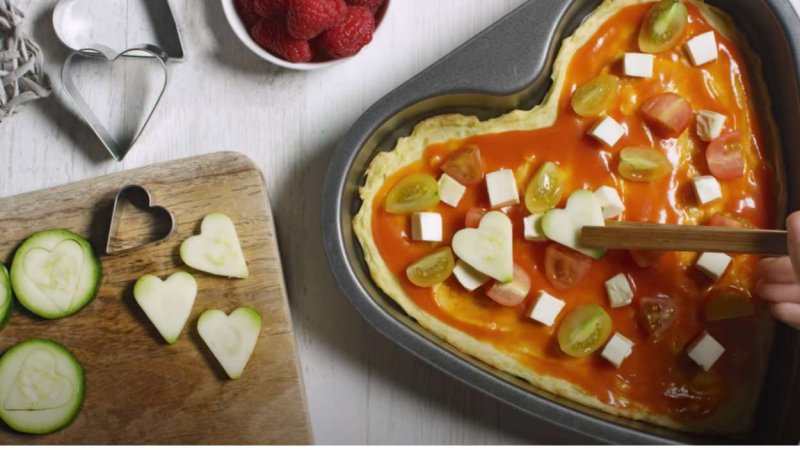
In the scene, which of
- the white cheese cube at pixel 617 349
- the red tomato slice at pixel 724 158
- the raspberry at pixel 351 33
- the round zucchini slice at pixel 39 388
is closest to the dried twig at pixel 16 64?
the round zucchini slice at pixel 39 388

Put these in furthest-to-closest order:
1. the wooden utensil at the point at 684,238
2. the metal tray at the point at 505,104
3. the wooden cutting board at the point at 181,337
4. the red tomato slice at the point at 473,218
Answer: the wooden cutting board at the point at 181,337
the red tomato slice at the point at 473,218
the metal tray at the point at 505,104
the wooden utensil at the point at 684,238

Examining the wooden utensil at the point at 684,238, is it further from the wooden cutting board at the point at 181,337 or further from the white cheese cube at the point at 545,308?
the wooden cutting board at the point at 181,337

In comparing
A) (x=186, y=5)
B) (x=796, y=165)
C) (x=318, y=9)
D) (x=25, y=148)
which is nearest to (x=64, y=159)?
(x=25, y=148)

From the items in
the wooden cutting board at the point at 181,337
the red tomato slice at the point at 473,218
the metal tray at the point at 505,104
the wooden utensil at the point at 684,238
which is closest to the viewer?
the wooden utensil at the point at 684,238

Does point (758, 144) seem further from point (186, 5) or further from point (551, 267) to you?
point (186, 5)

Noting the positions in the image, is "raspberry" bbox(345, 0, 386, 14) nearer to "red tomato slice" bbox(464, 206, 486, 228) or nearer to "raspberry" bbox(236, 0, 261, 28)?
"raspberry" bbox(236, 0, 261, 28)

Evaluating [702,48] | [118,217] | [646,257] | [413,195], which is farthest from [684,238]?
[118,217]

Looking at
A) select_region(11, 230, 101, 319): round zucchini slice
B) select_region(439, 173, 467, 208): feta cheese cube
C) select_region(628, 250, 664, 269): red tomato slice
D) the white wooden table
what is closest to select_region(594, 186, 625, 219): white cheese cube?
select_region(628, 250, 664, 269): red tomato slice

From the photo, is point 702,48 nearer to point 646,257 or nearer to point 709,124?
point 709,124
